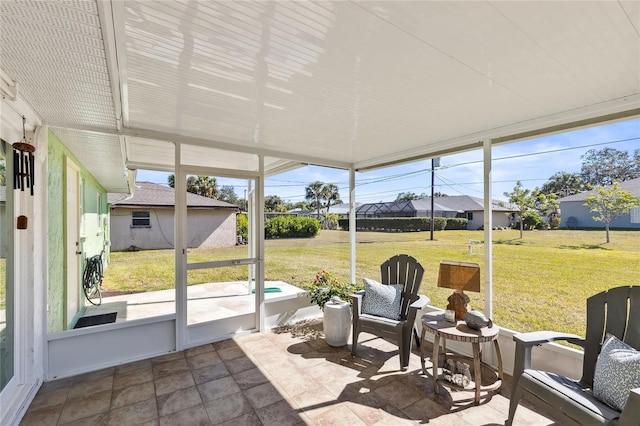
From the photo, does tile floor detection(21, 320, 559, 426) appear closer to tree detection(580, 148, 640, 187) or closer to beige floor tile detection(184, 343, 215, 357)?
beige floor tile detection(184, 343, 215, 357)

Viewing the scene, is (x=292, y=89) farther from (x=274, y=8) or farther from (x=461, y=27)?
(x=461, y=27)

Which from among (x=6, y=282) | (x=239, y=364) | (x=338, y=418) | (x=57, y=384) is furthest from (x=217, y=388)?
(x=6, y=282)

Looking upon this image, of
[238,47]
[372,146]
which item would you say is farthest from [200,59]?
[372,146]

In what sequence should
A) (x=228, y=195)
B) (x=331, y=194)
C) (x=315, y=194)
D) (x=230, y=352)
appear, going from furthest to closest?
(x=331, y=194)
(x=315, y=194)
(x=228, y=195)
(x=230, y=352)

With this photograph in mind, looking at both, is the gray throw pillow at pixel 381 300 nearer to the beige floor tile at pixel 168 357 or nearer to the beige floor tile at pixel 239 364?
the beige floor tile at pixel 239 364

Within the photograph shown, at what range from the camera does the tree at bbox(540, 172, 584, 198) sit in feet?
10.1

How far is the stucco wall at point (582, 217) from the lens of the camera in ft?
8.84

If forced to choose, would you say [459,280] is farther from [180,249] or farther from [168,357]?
[168,357]

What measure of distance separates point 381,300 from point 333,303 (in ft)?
2.14

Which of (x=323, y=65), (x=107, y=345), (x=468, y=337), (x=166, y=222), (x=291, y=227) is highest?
(x=323, y=65)

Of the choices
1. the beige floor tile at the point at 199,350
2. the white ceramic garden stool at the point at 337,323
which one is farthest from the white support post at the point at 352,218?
the beige floor tile at the point at 199,350

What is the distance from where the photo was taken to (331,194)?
16.8ft

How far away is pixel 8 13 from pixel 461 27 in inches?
81.9

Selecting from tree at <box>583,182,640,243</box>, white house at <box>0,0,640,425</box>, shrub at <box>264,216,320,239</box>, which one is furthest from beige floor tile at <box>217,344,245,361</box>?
tree at <box>583,182,640,243</box>
